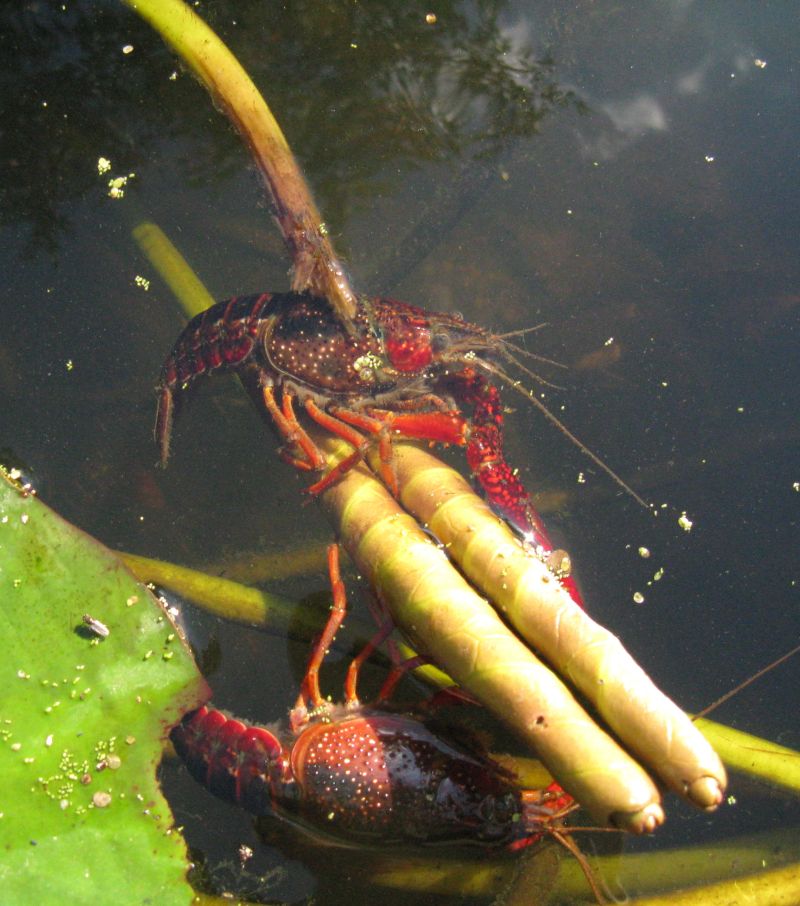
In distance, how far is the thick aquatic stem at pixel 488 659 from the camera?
191 centimetres

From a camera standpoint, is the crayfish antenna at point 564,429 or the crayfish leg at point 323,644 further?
the crayfish antenna at point 564,429

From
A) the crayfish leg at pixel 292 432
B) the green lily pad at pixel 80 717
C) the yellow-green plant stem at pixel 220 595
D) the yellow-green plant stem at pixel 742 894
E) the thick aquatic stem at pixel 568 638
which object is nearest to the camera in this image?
the thick aquatic stem at pixel 568 638

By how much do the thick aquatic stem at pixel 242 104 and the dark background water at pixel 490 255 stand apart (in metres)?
0.42

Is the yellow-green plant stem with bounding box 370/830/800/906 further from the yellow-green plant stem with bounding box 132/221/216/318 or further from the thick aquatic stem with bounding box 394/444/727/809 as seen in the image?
the yellow-green plant stem with bounding box 132/221/216/318

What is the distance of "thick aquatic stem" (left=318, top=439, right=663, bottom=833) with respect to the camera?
6.25 feet

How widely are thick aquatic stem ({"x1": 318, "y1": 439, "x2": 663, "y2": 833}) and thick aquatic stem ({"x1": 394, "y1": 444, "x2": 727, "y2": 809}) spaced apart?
0.06 m

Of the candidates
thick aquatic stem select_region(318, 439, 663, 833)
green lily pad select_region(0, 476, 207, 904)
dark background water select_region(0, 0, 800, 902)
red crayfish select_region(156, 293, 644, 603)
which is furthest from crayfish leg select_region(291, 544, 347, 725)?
red crayfish select_region(156, 293, 644, 603)

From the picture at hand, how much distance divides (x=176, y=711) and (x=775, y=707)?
2.69 m

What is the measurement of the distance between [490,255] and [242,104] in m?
1.71

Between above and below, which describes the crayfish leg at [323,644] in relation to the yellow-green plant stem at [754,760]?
above

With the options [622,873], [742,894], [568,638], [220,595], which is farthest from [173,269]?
[742,894]

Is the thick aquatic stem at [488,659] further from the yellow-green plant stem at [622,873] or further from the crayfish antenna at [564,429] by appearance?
the crayfish antenna at [564,429]

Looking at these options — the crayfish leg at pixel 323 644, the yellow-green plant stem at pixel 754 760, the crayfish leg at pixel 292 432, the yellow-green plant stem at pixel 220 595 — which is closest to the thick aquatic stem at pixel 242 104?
the crayfish leg at pixel 292 432

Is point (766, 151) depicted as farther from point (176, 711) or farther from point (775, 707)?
point (176, 711)
